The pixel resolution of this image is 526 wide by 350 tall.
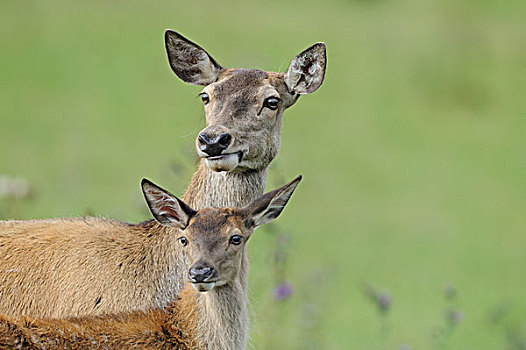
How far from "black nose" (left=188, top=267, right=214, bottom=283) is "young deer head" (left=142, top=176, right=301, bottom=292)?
0.03 meters

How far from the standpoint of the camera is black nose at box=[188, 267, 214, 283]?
451cm

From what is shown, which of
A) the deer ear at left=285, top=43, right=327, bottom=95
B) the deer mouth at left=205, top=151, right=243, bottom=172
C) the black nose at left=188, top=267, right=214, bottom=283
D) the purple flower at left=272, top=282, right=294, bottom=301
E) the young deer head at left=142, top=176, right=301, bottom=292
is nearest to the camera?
the black nose at left=188, top=267, right=214, bottom=283

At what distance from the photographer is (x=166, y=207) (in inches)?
194

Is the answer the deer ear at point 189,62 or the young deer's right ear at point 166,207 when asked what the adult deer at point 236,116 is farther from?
the young deer's right ear at point 166,207

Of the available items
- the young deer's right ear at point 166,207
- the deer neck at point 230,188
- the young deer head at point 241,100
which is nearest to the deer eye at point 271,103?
the young deer head at point 241,100

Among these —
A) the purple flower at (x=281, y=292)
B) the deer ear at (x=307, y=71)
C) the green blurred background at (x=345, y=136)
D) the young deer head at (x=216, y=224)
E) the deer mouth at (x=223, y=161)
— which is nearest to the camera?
the young deer head at (x=216, y=224)

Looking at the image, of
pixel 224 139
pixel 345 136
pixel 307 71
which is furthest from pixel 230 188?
pixel 345 136

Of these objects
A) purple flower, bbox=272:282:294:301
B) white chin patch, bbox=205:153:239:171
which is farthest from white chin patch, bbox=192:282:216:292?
purple flower, bbox=272:282:294:301

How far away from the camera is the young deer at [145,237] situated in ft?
16.5

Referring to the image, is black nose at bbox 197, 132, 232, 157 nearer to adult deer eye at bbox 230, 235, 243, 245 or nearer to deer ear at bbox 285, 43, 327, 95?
adult deer eye at bbox 230, 235, 243, 245

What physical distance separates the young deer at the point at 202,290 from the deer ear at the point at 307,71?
954mm

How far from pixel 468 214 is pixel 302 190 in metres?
2.67

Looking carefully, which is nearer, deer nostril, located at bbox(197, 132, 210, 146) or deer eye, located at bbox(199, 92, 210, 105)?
deer nostril, located at bbox(197, 132, 210, 146)

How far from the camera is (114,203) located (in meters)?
12.8
